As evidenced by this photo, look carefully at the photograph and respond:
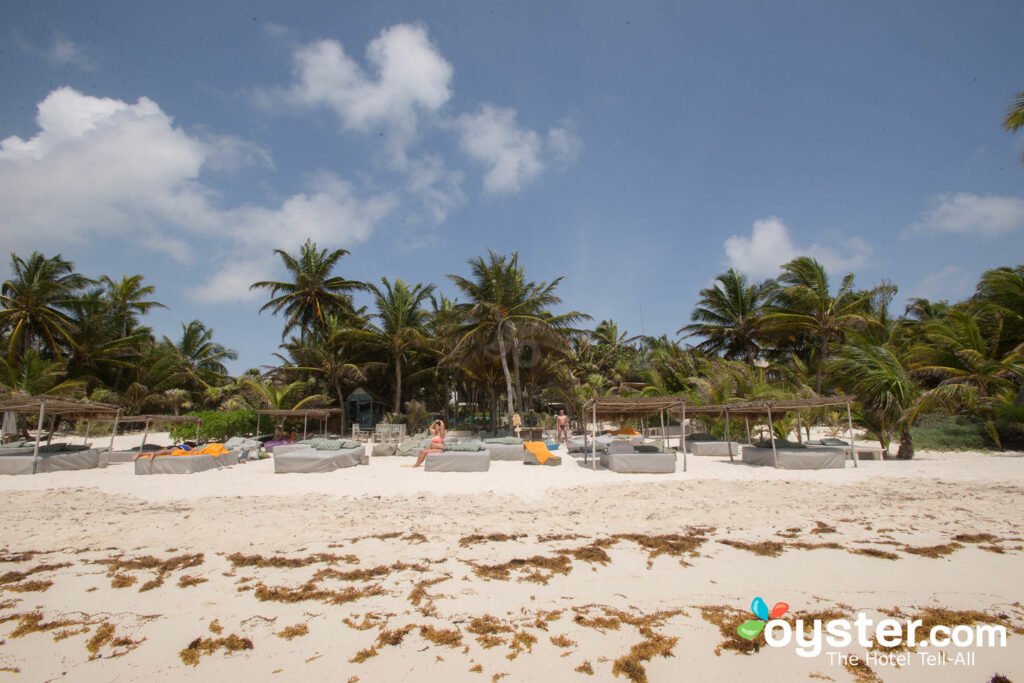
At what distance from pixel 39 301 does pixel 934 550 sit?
35.0 meters

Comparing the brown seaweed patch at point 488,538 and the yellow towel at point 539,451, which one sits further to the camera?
the yellow towel at point 539,451

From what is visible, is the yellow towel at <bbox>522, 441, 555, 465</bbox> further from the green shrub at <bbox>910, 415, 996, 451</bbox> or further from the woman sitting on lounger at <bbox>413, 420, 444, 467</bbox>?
the green shrub at <bbox>910, 415, 996, 451</bbox>

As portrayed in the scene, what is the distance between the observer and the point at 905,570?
426 cm

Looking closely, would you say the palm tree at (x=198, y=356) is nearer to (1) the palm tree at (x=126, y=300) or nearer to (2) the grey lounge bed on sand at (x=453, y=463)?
(1) the palm tree at (x=126, y=300)

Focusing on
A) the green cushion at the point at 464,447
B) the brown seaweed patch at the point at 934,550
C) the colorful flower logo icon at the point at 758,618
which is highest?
the green cushion at the point at 464,447

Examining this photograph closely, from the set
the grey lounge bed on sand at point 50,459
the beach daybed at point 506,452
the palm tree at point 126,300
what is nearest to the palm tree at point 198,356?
the palm tree at point 126,300

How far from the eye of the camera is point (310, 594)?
3.86 m

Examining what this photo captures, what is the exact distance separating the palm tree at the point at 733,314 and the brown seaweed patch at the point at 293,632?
28.6 metres

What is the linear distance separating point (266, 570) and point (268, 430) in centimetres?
2148

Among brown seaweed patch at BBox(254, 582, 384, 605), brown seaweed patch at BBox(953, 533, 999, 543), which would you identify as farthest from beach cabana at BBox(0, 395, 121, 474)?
brown seaweed patch at BBox(953, 533, 999, 543)

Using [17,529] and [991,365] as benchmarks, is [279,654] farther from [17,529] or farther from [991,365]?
[991,365]

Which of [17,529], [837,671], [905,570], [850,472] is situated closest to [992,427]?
[850,472]

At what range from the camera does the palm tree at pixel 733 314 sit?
27663mm

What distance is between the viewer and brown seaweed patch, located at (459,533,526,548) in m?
5.44
